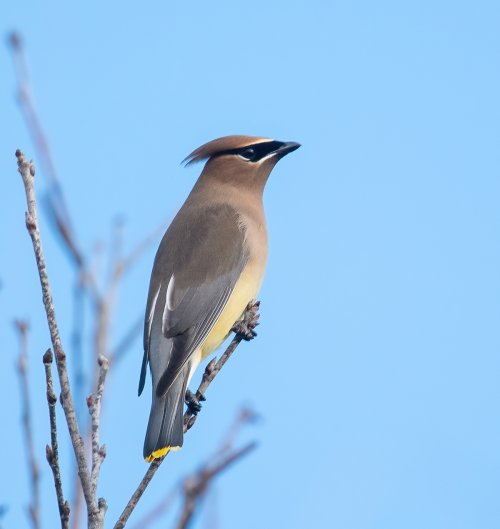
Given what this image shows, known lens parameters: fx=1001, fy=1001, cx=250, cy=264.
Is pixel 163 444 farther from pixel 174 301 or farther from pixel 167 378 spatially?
pixel 174 301

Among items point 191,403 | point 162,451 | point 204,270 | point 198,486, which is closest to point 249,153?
point 204,270

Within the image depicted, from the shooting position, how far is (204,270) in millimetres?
4781

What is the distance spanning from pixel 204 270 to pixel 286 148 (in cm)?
106

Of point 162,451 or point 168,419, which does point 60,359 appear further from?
point 168,419

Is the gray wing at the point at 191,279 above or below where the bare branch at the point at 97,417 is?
above

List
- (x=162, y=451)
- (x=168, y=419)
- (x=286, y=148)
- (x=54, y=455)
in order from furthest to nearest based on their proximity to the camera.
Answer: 1. (x=286, y=148)
2. (x=168, y=419)
3. (x=162, y=451)
4. (x=54, y=455)

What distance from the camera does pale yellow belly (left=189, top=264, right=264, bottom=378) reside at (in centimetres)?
458

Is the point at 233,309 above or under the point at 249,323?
above

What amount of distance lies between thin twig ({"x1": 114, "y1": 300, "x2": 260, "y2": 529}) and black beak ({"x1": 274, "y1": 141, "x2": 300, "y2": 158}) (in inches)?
44.0

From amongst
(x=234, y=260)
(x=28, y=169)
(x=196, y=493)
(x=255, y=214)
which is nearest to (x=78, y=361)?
(x=28, y=169)

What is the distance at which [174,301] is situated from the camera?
179 inches

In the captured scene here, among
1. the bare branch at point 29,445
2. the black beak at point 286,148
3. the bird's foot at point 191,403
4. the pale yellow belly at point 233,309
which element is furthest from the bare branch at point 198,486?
the black beak at point 286,148

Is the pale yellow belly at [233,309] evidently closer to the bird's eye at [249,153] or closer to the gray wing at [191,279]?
the gray wing at [191,279]

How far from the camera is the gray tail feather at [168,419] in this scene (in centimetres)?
360
